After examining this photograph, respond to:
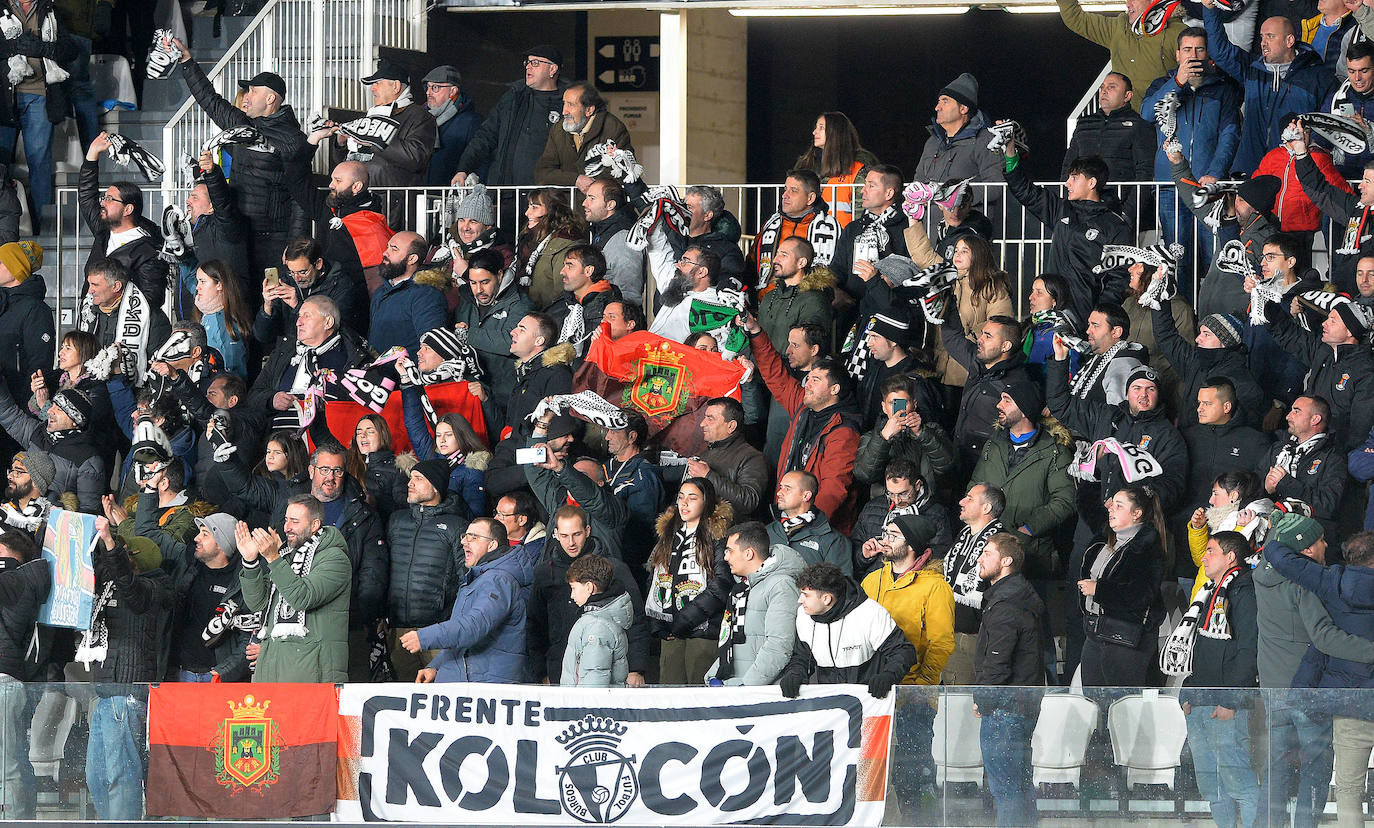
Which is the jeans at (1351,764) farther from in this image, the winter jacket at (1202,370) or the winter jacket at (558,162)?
the winter jacket at (558,162)

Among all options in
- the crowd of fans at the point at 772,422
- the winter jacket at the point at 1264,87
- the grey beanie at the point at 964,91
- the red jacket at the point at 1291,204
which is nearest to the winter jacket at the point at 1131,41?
the crowd of fans at the point at 772,422

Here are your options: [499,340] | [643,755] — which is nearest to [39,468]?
[499,340]

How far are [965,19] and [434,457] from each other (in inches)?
312

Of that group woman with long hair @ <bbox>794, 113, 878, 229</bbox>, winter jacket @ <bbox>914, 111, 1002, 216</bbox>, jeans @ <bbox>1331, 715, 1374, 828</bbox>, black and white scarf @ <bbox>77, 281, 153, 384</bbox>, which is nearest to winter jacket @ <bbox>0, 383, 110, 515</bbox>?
black and white scarf @ <bbox>77, 281, 153, 384</bbox>

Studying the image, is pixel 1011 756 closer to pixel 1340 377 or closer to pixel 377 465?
pixel 1340 377

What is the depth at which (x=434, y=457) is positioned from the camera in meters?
11.7

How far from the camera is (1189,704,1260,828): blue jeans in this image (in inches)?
368

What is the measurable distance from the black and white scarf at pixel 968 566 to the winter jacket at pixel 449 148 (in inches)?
215

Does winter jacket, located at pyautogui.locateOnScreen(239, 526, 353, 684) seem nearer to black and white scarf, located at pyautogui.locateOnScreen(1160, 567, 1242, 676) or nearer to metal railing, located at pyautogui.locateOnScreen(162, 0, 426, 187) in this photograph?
black and white scarf, located at pyautogui.locateOnScreen(1160, 567, 1242, 676)

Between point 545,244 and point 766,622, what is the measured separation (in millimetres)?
3714

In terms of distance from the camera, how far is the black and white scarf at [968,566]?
1034 centimetres

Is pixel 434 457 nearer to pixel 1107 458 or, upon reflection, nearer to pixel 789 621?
pixel 789 621

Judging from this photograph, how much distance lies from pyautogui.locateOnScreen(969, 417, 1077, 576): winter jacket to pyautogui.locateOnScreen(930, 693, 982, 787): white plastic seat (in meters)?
1.61

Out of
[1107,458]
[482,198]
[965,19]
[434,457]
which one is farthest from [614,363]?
[965,19]
